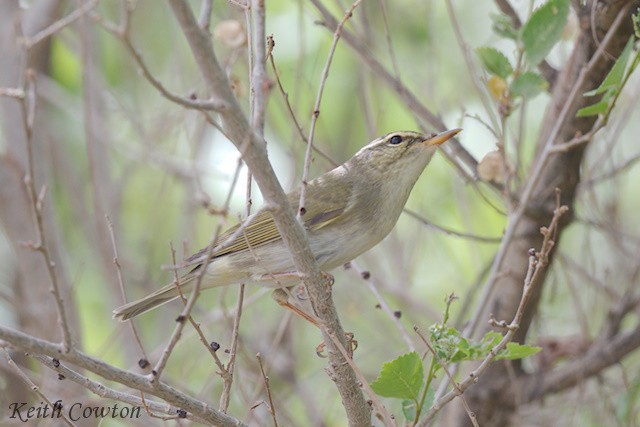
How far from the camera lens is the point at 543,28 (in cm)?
339

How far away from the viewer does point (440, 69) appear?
685cm

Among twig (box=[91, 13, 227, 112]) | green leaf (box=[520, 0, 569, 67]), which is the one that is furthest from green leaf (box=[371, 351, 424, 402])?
green leaf (box=[520, 0, 569, 67])

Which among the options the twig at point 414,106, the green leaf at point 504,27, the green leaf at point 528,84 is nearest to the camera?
the green leaf at point 528,84

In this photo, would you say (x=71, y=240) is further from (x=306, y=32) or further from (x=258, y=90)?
(x=258, y=90)

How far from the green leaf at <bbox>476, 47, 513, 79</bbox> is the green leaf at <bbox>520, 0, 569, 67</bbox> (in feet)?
0.48

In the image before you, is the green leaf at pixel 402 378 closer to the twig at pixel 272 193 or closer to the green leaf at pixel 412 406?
the green leaf at pixel 412 406

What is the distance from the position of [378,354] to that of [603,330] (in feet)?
6.20

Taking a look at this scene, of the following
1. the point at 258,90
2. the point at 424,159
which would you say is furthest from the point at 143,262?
the point at 258,90

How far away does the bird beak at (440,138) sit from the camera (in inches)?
144

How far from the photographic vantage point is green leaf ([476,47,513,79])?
357 cm

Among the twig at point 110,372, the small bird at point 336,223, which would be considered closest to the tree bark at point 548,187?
the small bird at point 336,223

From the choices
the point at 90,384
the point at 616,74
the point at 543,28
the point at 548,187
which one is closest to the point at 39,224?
the point at 90,384

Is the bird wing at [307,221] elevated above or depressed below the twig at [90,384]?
above

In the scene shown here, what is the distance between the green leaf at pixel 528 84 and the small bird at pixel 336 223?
312 millimetres
